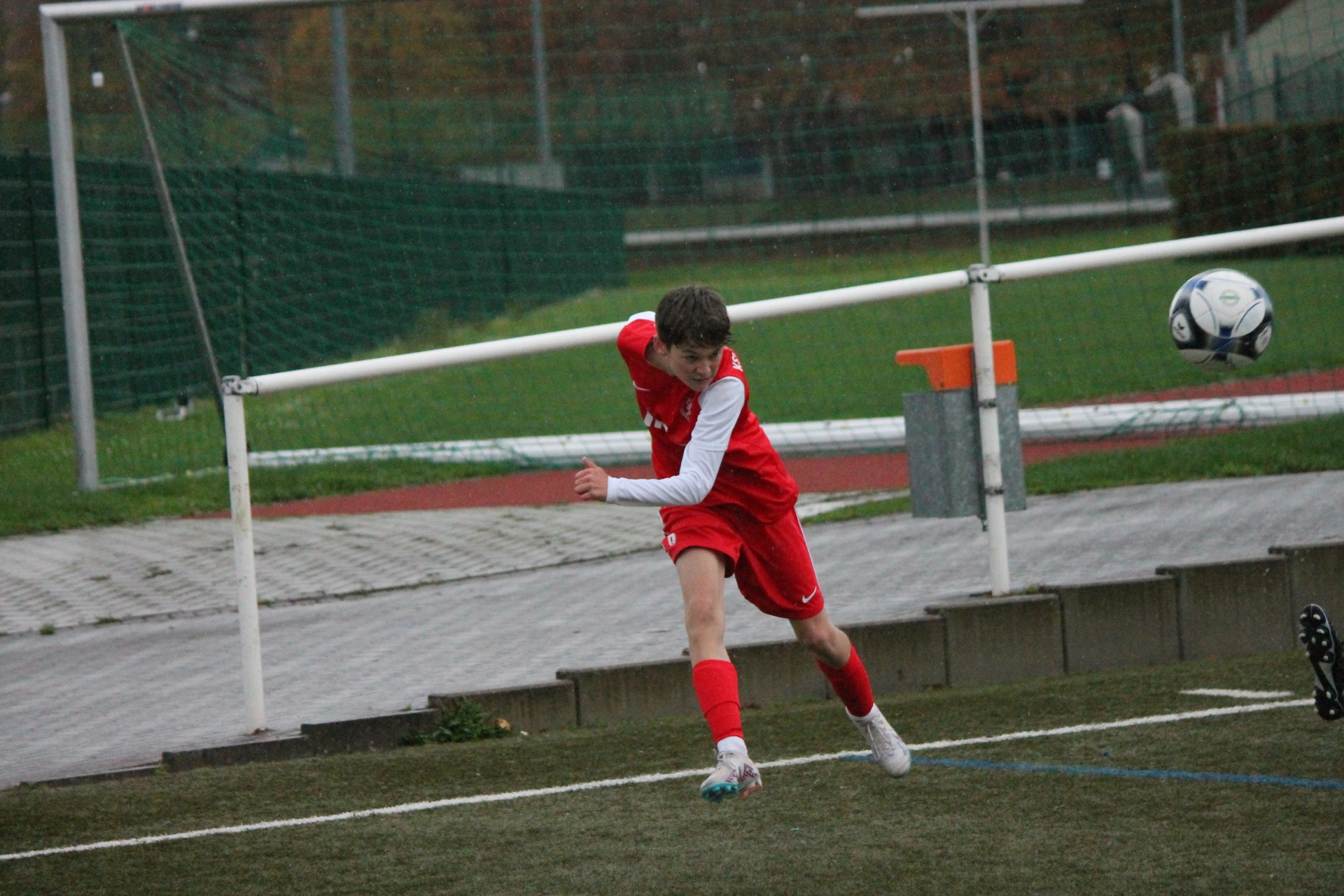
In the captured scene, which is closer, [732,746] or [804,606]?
[732,746]

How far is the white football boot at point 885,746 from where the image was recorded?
4.83 m

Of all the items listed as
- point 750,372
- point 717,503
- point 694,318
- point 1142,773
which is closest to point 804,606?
point 717,503

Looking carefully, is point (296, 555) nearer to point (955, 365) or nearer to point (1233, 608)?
point (955, 365)

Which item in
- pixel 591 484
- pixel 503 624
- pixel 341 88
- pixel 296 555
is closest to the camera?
pixel 591 484

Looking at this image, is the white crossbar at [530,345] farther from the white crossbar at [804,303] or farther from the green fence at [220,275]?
the green fence at [220,275]

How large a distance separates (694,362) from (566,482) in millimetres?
7773

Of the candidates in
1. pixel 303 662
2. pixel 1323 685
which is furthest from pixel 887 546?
pixel 1323 685

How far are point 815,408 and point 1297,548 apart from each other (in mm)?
7874

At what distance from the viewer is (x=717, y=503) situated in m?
4.72

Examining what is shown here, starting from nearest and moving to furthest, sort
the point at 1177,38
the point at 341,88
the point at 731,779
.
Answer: the point at 731,779 < the point at 341,88 < the point at 1177,38

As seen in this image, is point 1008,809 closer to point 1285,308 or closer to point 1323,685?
point 1323,685

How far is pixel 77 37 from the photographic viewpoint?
1392 centimetres

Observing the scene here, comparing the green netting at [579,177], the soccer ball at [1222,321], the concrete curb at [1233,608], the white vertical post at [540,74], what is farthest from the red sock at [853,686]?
the white vertical post at [540,74]

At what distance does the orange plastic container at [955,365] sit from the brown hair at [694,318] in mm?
2344
